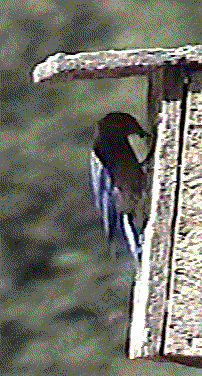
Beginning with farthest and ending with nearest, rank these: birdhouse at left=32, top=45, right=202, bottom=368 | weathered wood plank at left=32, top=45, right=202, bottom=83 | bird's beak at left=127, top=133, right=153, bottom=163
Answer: bird's beak at left=127, top=133, right=153, bottom=163
birdhouse at left=32, top=45, right=202, bottom=368
weathered wood plank at left=32, top=45, right=202, bottom=83

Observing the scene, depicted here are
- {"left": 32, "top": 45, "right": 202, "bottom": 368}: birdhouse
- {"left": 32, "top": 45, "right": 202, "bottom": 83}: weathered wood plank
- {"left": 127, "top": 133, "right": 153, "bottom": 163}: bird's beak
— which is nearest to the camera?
{"left": 32, "top": 45, "right": 202, "bottom": 83}: weathered wood plank

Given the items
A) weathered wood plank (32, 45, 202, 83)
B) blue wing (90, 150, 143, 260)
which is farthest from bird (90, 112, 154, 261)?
weathered wood plank (32, 45, 202, 83)

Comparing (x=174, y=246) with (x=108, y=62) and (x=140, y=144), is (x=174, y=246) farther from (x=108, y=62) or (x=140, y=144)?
(x=140, y=144)

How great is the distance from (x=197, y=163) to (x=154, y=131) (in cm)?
8

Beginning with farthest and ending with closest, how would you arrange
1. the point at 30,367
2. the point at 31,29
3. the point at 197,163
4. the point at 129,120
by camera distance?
the point at 31,29
the point at 30,367
the point at 129,120
the point at 197,163

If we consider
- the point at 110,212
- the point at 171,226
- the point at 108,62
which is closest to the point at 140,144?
the point at 110,212

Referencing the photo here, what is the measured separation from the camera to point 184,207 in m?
1.28

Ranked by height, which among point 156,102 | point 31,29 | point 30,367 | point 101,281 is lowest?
point 30,367

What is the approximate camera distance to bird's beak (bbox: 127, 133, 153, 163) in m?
1.35

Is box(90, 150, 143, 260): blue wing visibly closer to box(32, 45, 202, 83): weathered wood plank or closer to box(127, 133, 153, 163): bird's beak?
box(127, 133, 153, 163): bird's beak

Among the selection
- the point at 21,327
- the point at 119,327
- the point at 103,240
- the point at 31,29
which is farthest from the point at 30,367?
the point at 31,29

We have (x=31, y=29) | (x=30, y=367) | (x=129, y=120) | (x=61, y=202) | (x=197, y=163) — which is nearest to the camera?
(x=197, y=163)

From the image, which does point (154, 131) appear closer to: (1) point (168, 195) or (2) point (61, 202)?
(1) point (168, 195)

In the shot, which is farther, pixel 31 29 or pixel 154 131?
pixel 31 29
